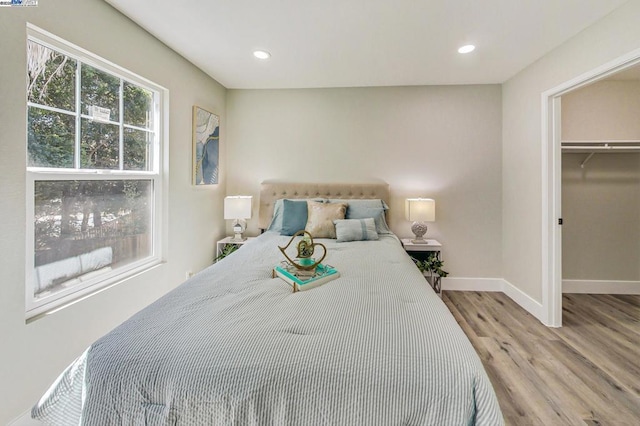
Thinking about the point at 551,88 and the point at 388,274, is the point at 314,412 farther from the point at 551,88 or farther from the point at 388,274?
the point at 551,88

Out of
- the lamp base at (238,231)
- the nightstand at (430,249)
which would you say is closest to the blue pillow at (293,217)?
the lamp base at (238,231)

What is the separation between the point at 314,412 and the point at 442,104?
370 cm

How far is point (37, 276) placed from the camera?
1.75 metres

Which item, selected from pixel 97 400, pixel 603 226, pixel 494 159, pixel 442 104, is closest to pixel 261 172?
pixel 442 104

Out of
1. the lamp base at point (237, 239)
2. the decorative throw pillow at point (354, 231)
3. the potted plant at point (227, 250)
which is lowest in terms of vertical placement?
the potted plant at point (227, 250)

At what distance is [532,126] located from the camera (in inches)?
119

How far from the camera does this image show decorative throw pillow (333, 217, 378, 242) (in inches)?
115

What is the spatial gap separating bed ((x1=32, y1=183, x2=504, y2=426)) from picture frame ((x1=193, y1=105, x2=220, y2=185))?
219 centimetres

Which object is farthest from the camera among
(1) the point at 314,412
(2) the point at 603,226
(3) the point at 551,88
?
(2) the point at 603,226

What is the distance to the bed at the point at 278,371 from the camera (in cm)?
93

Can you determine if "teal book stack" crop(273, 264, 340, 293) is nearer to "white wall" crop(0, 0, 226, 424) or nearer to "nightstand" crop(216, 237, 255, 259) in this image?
"white wall" crop(0, 0, 226, 424)

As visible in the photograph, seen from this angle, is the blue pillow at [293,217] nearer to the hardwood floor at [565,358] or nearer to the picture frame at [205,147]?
the picture frame at [205,147]

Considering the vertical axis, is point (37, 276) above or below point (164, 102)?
below

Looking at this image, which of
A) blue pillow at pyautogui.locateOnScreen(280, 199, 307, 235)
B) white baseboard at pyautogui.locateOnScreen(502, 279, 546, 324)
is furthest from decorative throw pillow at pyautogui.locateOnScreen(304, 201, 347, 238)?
white baseboard at pyautogui.locateOnScreen(502, 279, 546, 324)
